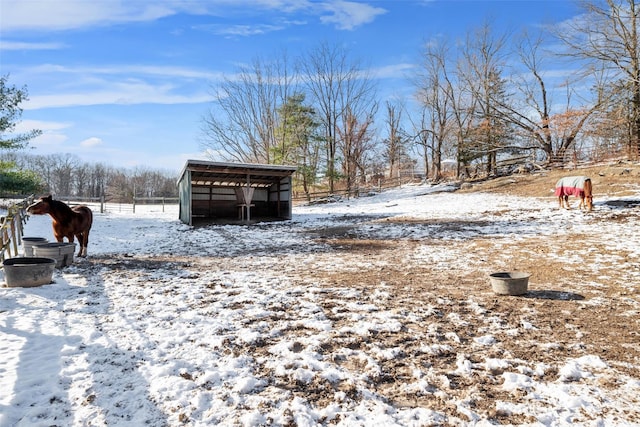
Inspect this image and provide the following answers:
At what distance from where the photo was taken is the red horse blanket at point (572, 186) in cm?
1132

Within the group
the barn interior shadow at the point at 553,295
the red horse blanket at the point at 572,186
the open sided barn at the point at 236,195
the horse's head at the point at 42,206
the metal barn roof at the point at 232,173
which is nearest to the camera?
the barn interior shadow at the point at 553,295

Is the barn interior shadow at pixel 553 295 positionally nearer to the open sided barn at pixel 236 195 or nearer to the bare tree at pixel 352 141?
the open sided barn at pixel 236 195

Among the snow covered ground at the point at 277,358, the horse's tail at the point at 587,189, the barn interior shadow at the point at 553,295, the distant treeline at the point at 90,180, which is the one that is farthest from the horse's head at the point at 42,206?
the distant treeline at the point at 90,180

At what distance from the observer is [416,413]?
2256mm

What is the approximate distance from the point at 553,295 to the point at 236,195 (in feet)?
55.0

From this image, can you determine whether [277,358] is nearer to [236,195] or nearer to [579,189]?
[579,189]

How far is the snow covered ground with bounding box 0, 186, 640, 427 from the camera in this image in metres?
2.27

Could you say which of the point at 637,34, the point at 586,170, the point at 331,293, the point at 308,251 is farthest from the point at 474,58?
the point at 331,293

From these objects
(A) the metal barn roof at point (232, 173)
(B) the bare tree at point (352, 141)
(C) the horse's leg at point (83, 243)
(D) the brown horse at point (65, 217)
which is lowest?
(C) the horse's leg at point (83, 243)

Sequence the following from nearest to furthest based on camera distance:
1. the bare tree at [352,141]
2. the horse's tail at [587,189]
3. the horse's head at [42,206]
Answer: the horse's head at [42,206]
the horse's tail at [587,189]
the bare tree at [352,141]

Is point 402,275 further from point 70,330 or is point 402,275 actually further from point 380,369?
point 70,330

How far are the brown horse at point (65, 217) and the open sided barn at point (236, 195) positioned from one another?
8.72m

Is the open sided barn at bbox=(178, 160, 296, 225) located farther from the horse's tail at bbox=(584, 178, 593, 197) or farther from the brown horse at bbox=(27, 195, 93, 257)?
the horse's tail at bbox=(584, 178, 593, 197)

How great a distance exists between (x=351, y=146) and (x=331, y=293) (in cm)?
2871
